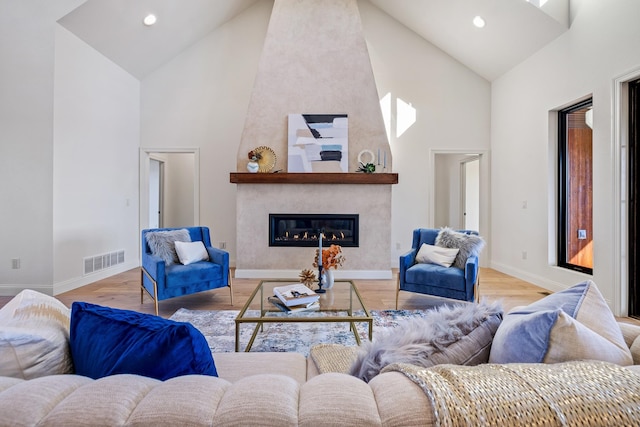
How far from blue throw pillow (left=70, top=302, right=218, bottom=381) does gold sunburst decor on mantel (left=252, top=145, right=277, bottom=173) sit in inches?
167

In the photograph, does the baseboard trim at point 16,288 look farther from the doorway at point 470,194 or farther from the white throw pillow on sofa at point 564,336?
the doorway at point 470,194

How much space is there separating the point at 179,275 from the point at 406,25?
17.0 feet

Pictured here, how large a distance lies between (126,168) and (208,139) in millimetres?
1324

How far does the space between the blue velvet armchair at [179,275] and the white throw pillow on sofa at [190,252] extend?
0.05 metres

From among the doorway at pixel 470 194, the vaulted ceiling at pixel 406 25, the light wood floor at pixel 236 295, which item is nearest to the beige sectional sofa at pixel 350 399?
the light wood floor at pixel 236 295

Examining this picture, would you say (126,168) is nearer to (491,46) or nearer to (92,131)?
(92,131)

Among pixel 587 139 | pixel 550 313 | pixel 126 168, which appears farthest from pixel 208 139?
pixel 550 313

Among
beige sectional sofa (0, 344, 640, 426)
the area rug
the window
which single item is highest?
the window

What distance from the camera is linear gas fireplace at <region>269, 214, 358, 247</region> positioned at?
4973 millimetres

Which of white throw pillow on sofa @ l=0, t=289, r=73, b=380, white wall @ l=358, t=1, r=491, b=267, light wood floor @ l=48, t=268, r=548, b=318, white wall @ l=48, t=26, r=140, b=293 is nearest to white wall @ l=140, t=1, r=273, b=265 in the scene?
white wall @ l=48, t=26, r=140, b=293

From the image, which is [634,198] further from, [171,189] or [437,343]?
[171,189]

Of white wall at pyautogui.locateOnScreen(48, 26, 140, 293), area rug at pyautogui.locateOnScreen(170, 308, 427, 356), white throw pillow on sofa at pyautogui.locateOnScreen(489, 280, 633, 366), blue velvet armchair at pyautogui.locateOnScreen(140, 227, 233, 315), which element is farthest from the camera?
white wall at pyautogui.locateOnScreen(48, 26, 140, 293)

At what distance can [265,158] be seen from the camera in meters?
5.10

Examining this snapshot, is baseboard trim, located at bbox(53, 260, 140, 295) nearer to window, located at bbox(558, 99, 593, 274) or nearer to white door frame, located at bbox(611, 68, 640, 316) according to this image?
white door frame, located at bbox(611, 68, 640, 316)
